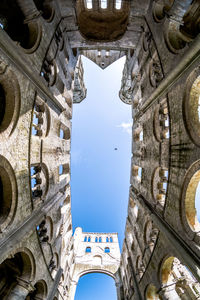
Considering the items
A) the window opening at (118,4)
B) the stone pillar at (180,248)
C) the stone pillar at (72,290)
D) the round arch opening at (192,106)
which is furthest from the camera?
the stone pillar at (72,290)

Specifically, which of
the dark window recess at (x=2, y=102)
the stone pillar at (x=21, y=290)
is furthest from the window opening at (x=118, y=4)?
the stone pillar at (x=21, y=290)

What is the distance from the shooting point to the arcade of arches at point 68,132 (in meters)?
6.12

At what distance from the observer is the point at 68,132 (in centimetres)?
1434

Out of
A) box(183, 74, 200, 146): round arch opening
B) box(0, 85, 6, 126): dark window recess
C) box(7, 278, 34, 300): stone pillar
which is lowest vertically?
box(7, 278, 34, 300): stone pillar

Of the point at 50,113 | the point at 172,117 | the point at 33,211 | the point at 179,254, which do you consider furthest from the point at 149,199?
the point at 50,113

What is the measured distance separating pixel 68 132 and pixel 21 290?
1149cm

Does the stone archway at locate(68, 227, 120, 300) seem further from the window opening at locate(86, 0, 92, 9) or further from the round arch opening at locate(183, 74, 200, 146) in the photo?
the window opening at locate(86, 0, 92, 9)

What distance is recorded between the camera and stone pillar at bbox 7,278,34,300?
7.11m

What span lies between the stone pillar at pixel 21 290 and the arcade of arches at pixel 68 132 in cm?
4

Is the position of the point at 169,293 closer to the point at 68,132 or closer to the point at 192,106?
the point at 192,106

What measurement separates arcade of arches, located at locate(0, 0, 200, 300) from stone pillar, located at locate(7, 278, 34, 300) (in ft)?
0.14

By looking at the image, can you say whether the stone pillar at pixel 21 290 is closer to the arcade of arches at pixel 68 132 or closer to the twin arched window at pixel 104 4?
the arcade of arches at pixel 68 132

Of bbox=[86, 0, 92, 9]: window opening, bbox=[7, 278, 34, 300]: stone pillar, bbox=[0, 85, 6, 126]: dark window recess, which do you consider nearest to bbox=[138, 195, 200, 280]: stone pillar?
bbox=[7, 278, 34, 300]: stone pillar

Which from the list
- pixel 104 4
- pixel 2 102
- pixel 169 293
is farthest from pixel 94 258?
pixel 104 4
